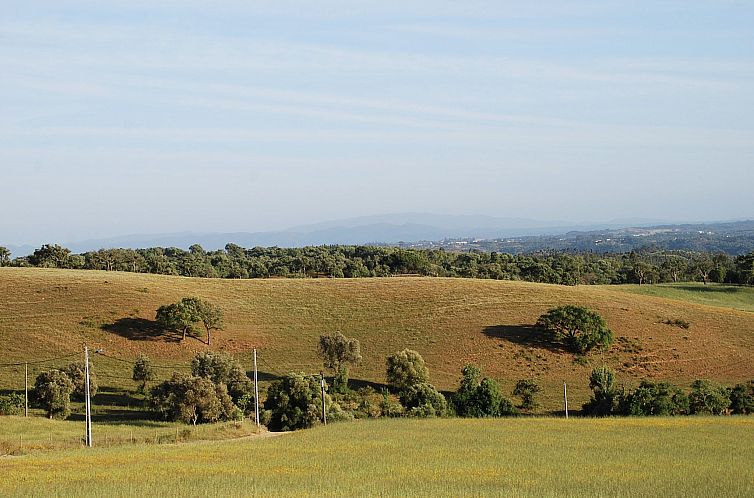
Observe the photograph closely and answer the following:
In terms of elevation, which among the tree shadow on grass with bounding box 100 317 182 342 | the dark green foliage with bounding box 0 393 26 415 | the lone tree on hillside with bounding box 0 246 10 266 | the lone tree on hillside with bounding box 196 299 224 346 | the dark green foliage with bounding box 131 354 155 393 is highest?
the lone tree on hillside with bounding box 0 246 10 266

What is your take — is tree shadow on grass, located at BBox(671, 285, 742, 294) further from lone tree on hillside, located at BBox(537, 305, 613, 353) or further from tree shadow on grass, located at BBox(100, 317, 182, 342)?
tree shadow on grass, located at BBox(100, 317, 182, 342)

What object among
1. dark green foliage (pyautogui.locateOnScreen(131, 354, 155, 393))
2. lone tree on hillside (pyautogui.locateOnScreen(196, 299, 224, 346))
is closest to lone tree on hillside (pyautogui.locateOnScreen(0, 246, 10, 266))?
lone tree on hillside (pyautogui.locateOnScreen(196, 299, 224, 346))

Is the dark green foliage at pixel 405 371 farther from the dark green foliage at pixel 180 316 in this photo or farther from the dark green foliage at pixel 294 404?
the dark green foliage at pixel 180 316

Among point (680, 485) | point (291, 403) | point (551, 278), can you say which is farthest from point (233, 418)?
point (551, 278)

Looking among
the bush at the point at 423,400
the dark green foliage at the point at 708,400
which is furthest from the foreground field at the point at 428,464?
the bush at the point at 423,400

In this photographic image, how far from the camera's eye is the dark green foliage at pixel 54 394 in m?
53.8

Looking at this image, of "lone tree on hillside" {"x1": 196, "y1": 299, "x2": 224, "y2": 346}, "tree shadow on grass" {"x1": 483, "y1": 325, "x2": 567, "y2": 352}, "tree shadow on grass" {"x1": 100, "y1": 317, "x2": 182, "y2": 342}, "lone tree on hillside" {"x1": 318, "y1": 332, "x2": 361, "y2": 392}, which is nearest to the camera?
"lone tree on hillside" {"x1": 318, "y1": 332, "x2": 361, "y2": 392}

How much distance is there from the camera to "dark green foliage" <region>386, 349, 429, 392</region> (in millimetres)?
64562

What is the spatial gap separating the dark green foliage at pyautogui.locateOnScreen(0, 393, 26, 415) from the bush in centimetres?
2656

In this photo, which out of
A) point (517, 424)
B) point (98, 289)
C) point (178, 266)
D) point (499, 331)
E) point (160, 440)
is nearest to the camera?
point (160, 440)

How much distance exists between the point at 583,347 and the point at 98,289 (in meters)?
53.2

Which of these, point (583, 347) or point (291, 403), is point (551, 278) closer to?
point (583, 347)

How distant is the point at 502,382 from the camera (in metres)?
68.8

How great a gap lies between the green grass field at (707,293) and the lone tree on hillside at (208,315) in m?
71.2
